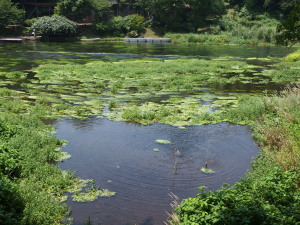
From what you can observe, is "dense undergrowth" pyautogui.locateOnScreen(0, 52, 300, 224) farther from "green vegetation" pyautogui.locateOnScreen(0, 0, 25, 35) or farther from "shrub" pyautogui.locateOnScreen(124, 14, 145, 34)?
"shrub" pyautogui.locateOnScreen(124, 14, 145, 34)

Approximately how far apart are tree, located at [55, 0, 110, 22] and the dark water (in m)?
51.4

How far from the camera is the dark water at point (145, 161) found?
956cm

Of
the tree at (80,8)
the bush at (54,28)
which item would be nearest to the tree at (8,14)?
the bush at (54,28)

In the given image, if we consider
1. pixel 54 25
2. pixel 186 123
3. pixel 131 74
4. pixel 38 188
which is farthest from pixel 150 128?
pixel 54 25

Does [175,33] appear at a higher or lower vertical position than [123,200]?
higher

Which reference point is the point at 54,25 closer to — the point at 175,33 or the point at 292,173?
the point at 175,33

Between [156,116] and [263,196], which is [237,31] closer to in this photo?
[156,116]

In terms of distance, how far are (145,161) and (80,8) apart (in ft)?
187

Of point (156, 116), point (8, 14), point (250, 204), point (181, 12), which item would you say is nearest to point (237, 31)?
point (181, 12)

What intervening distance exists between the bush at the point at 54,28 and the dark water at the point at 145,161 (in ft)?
147

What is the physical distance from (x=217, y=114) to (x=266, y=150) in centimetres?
501

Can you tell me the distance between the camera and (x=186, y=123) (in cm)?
1639

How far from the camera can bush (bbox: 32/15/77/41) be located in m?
57.4

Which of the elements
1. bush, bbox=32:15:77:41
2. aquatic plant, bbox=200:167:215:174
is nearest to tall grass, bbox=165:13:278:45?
bush, bbox=32:15:77:41
